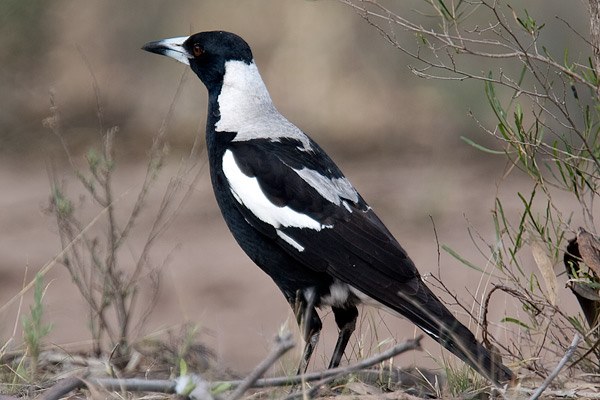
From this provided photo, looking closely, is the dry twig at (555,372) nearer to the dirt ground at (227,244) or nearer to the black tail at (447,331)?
the black tail at (447,331)

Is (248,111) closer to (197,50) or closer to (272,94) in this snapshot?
(197,50)

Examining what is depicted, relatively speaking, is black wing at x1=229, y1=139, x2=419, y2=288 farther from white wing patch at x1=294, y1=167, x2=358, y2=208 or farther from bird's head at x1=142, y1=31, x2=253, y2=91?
bird's head at x1=142, y1=31, x2=253, y2=91

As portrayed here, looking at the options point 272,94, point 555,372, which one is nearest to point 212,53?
point 555,372

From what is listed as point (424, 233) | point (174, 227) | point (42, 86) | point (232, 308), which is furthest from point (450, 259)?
point (42, 86)

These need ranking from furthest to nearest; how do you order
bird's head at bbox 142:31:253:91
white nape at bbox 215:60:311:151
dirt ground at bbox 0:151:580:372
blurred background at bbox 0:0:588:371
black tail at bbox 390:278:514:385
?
blurred background at bbox 0:0:588:371 → dirt ground at bbox 0:151:580:372 → bird's head at bbox 142:31:253:91 → white nape at bbox 215:60:311:151 → black tail at bbox 390:278:514:385

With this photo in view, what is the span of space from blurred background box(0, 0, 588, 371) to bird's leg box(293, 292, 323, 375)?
3385 millimetres

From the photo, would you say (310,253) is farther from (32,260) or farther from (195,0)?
(195,0)

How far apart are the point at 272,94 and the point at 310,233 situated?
17.3ft

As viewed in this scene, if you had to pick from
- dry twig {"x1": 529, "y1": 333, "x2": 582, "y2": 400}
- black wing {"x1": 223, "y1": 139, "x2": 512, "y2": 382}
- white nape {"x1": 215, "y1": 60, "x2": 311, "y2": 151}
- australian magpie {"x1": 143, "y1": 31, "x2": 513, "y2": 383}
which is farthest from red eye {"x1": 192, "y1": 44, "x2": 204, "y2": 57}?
dry twig {"x1": 529, "y1": 333, "x2": 582, "y2": 400}

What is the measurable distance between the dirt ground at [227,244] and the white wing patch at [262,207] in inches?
79.7

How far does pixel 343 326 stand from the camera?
4.23m

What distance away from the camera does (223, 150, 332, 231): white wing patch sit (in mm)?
3973

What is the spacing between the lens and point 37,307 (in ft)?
10.4

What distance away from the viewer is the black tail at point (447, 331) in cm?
341
